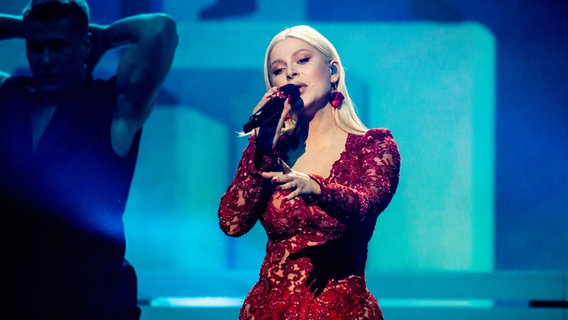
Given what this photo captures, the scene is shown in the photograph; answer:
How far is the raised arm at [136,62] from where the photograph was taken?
2.58 metres

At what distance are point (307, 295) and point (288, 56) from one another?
2.09 feet

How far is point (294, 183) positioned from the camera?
135 centimetres

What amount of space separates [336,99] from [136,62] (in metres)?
1.15

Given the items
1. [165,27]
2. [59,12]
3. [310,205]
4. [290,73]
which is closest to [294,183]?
[310,205]

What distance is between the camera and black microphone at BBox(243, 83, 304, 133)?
1.50m

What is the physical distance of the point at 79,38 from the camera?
2627 mm

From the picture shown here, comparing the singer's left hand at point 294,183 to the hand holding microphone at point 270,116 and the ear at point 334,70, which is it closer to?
the hand holding microphone at point 270,116

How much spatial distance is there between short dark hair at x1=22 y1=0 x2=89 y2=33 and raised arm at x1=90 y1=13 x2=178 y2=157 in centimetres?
14

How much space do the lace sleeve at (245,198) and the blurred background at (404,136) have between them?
5.11 feet

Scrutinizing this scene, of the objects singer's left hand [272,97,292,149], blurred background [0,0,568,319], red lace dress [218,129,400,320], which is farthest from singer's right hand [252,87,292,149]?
blurred background [0,0,568,319]

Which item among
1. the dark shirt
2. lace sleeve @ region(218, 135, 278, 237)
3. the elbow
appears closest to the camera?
lace sleeve @ region(218, 135, 278, 237)

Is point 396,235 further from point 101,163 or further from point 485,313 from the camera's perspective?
point 101,163

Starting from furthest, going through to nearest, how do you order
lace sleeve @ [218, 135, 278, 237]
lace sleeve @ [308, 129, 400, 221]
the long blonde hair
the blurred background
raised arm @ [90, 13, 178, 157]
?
1. the blurred background
2. raised arm @ [90, 13, 178, 157]
3. the long blonde hair
4. lace sleeve @ [218, 135, 278, 237]
5. lace sleeve @ [308, 129, 400, 221]

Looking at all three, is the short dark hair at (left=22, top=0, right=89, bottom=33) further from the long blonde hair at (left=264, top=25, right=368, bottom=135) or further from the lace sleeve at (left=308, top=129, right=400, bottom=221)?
the lace sleeve at (left=308, top=129, right=400, bottom=221)
